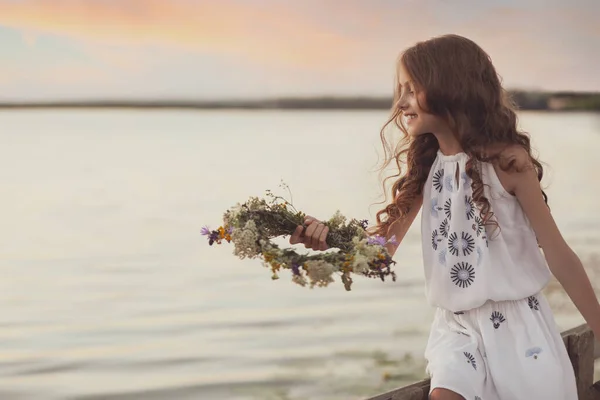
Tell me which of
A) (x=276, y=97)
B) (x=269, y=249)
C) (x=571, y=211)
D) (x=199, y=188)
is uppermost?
(x=276, y=97)

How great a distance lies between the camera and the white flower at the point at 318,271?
215cm

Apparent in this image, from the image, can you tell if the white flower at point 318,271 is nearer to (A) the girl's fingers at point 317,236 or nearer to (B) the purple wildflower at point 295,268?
(B) the purple wildflower at point 295,268

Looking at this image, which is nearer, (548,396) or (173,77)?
(548,396)

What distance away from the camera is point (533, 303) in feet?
8.58

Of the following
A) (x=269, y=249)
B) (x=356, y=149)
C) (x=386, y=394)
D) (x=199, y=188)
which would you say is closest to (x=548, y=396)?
(x=386, y=394)

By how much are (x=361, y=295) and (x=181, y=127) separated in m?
13.2

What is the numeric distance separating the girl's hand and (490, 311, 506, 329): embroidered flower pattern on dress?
0.53m

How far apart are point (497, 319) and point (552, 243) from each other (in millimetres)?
270

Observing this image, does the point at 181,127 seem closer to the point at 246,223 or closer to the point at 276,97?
the point at 276,97

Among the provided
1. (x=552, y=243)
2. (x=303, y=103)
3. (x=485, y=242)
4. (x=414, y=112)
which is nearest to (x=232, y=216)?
(x=414, y=112)

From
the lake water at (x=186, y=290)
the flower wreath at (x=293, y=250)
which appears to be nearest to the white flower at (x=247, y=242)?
the flower wreath at (x=293, y=250)

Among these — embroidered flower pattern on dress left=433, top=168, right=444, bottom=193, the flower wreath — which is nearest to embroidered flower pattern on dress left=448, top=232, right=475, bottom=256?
embroidered flower pattern on dress left=433, top=168, right=444, bottom=193

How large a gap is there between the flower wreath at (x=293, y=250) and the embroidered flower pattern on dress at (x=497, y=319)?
0.42 m

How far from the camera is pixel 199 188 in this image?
13.9 meters
